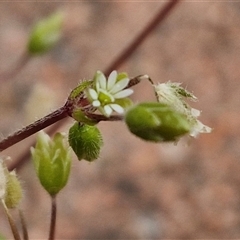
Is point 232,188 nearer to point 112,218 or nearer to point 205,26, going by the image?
point 112,218

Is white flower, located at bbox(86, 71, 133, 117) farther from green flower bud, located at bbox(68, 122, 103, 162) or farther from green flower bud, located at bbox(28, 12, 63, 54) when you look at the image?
green flower bud, located at bbox(28, 12, 63, 54)

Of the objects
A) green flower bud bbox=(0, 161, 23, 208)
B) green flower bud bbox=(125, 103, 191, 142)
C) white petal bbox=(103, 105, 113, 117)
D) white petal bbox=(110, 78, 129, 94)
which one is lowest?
green flower bud bbox=(125, 103, 191, 142)

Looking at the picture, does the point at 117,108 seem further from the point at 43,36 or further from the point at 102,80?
the point at 43,36

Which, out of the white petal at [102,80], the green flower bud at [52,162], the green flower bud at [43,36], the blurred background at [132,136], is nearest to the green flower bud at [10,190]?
the green flower bud at [52,162]

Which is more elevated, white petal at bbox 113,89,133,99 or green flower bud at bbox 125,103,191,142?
white petal at bbox 113,89,133,99

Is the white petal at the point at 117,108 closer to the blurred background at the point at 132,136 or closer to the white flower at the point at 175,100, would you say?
the white flower at the point at 175,100

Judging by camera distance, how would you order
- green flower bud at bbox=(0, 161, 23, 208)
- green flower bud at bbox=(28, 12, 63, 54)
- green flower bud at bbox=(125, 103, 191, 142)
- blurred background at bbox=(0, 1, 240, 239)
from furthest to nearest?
blurred background at bbox=(0, 1, 240, 239), green flower bud at bbox=(28, 12, 63, 54), green flower bud at bbox=(0, 161, 23, 208), green flower bud at bbox=(125, 103, 191, 142)

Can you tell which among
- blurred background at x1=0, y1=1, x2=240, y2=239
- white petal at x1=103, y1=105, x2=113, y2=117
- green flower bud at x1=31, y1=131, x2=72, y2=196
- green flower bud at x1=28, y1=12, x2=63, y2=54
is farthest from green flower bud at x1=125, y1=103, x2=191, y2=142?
blurred background at x1=0, y1=1, x2=240, y2=239

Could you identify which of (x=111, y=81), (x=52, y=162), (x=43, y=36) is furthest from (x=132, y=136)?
(x=111, y=81)
